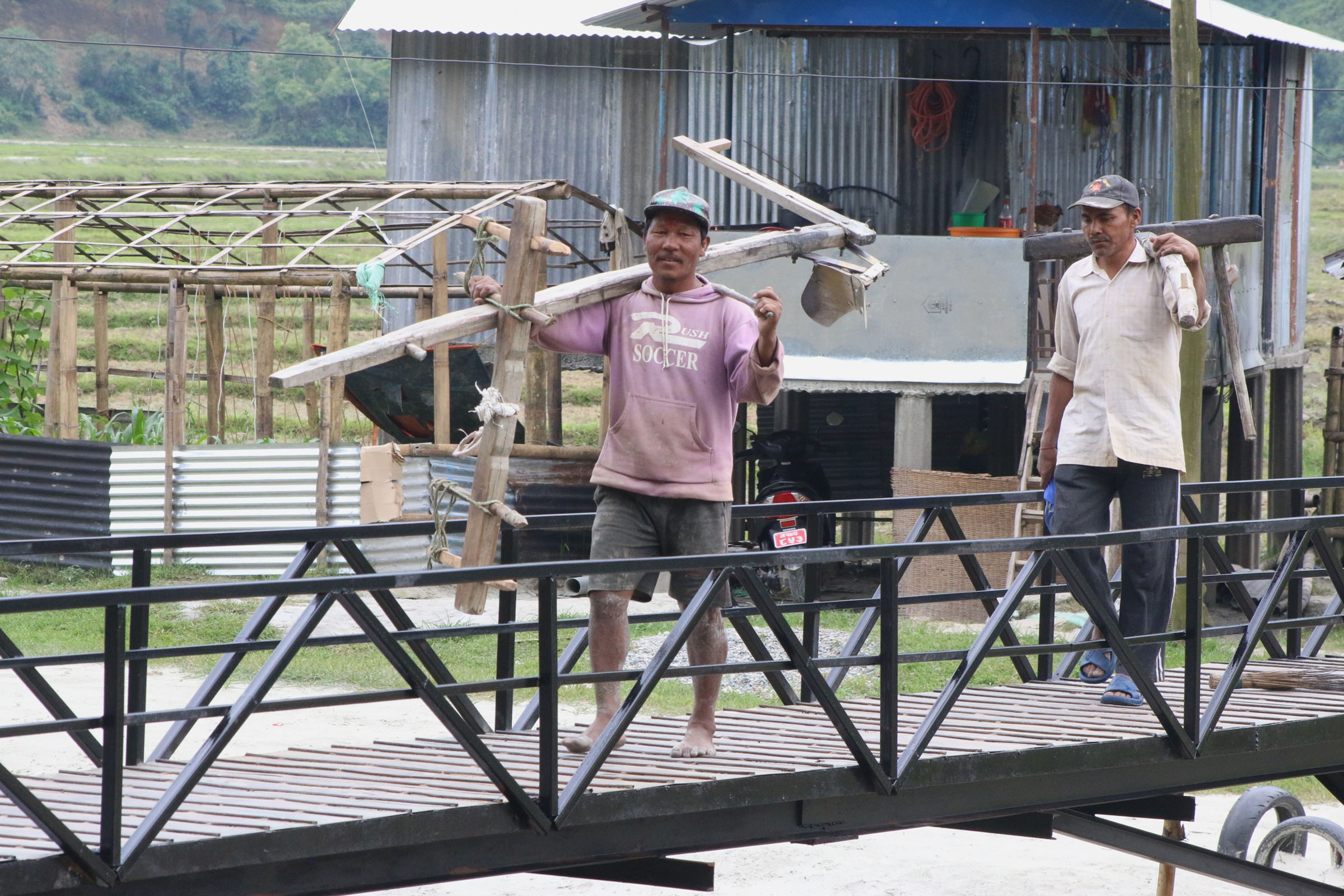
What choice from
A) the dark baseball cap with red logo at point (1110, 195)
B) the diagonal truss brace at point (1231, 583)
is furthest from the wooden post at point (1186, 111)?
the dark baseball cap with red logo at point (1110, 195)

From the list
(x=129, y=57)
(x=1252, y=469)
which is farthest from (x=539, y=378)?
(x=129, y=57)

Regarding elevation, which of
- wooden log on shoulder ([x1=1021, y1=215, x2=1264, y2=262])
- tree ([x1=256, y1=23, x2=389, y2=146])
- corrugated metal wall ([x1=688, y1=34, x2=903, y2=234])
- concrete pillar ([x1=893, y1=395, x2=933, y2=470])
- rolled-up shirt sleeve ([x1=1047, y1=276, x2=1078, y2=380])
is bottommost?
concrete pillar ([x1=893, y1=395, x2=933, y2=470])

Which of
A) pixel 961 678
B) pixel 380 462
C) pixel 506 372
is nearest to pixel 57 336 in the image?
pixel 380 462

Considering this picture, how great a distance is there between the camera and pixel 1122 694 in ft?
18.7

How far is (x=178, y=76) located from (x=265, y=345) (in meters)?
48.2

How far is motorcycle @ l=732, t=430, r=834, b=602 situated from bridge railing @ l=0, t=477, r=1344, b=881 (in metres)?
8.06

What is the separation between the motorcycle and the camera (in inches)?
561

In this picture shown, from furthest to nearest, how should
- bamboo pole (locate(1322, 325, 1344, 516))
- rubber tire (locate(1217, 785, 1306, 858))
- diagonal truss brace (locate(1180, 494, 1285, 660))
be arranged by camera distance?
bamboo pole (locate(1322, 325, 1344, 516))
rubber tire (locate(1217, 785, 1306, 858))
diagonal truss brace (locate(1180, 494, 1285, 660))

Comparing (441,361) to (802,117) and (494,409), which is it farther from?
(494,409)

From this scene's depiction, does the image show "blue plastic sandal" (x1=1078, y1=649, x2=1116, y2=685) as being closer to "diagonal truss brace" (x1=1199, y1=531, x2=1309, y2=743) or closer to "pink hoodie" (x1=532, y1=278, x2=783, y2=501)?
"diagonal truss brace" (x1=1199, y1=531, x2=1309, y2=743)

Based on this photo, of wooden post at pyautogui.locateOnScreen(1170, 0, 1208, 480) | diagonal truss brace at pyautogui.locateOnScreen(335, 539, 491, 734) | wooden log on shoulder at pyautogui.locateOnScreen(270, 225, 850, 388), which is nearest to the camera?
wooden log on shoulder at pyautogui.locateOnScreen(270, 225, 850, 388)

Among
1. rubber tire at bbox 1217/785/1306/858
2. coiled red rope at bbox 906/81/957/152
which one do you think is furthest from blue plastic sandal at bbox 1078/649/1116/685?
coiled red rope at bbox 906/81/957/152

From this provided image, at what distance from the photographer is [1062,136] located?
1580cm

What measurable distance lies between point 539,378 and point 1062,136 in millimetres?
5684
